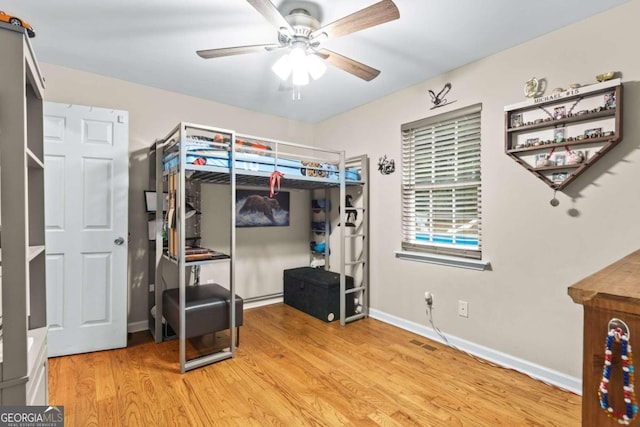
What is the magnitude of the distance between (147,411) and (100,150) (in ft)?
6.82

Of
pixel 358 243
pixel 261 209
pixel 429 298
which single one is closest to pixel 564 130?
pixel 429 298

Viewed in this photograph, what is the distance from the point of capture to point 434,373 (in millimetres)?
2297

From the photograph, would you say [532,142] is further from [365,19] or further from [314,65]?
[314,65]

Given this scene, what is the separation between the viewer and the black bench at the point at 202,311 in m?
2.41

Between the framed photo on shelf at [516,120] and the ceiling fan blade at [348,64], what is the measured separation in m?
1.13

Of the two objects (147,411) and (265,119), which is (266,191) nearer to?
(265,119)

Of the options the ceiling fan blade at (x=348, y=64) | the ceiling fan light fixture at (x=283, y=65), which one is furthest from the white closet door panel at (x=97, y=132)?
the ceiling fan blade at (x=348, y=64)

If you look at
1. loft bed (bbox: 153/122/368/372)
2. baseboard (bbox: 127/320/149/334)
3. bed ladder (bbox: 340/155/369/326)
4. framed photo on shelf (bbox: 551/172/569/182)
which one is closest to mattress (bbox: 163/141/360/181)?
loft bed (bbox: 153/122/368/372)

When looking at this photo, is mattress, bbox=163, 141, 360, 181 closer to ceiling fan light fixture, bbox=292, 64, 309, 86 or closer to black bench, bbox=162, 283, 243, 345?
ceiling fan light fixture, bbox=292, 64, 309, 86

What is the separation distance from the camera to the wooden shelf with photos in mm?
1896

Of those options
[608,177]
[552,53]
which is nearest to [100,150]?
[552,53]

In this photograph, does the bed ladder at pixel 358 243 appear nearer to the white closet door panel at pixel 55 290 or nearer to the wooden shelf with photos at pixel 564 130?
the wooden shelf with photos at pixel 564 130

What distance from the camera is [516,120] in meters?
2.32

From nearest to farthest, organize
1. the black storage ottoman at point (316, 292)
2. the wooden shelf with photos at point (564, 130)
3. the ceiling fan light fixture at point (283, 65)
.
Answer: the wooden shelf with photos at point (564, 130)
the ceiling fan light fixture at point (283, 65)
the black storage ottoman at point (316, 292)
